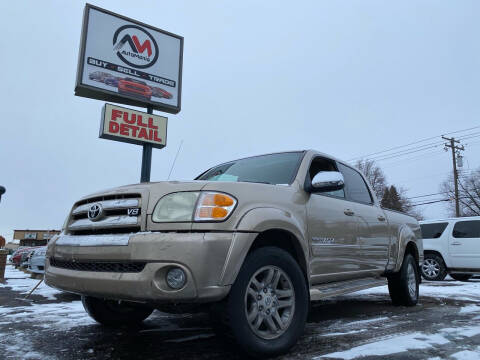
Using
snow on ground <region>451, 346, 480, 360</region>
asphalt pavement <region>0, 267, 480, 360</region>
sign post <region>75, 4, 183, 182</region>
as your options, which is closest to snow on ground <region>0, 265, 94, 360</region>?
asphalt pavement <region>0, 267, 480, 360</region>

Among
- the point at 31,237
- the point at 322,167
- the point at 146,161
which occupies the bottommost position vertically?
the point at 31,237

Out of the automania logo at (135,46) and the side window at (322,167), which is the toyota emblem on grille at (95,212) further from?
the automania logo at (135,46)

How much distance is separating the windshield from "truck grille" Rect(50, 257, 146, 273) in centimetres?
157

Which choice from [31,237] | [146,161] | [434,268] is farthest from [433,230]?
[31,237]

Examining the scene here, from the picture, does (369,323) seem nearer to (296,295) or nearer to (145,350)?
(296,295)

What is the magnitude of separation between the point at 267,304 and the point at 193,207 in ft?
2.94

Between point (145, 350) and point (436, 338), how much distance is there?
8.13 ft

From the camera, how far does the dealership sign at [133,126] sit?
11562 millimetres

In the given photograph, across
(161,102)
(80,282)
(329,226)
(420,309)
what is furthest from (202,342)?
(161,102)

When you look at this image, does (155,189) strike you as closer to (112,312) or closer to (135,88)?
(112,312)

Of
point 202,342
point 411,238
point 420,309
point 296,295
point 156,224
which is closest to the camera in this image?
point 156,224

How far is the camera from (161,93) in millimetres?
12867

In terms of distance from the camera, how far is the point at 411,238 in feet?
19.4

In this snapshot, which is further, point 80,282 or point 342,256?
point 342,256
